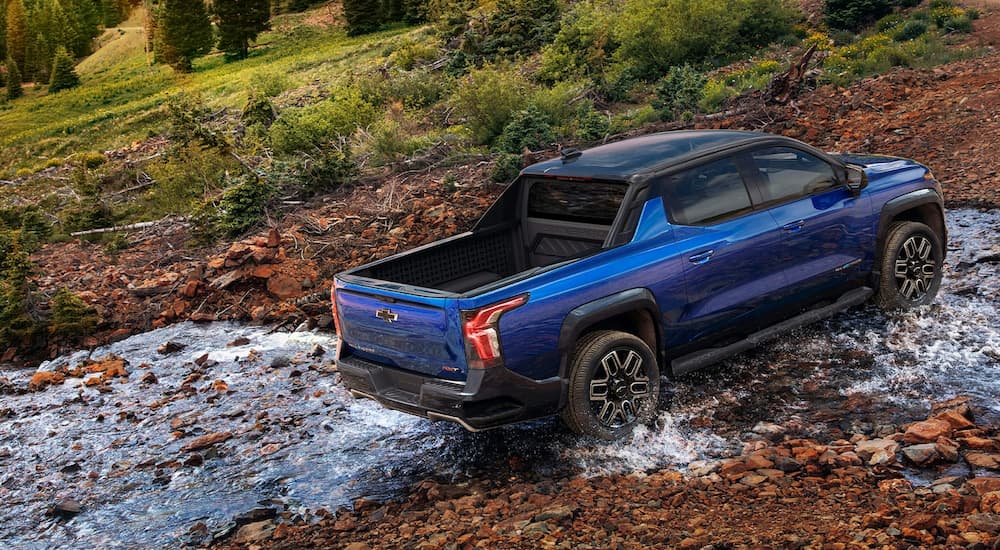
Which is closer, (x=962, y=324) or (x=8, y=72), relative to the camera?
(x=962, y=324)

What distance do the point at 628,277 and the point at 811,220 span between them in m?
1.77

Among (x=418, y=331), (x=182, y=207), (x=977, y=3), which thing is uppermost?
(x=977, y=3)

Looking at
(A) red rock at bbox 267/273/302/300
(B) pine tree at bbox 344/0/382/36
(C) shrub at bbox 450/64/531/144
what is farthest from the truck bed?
(B) pine tree at bbox 344/0/382/36

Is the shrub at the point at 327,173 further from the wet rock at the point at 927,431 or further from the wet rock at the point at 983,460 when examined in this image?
the wet rock at the point at 983,460

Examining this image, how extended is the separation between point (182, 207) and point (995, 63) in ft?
44.5

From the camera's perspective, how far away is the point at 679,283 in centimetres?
645

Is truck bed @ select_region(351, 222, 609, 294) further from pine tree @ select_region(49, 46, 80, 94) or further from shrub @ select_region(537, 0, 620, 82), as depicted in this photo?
pine tree @ select_region(49, 46, 80, 94)

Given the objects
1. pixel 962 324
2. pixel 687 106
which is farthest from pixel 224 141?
pixel 962 324

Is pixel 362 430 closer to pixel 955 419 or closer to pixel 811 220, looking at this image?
pixel 811 220

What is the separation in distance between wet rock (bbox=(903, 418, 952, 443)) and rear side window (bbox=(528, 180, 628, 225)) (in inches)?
90.2

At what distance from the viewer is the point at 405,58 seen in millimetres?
30312

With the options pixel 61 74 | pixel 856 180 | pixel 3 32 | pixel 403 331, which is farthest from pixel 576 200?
pixel 3 32

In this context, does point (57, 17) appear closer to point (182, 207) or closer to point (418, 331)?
point (182, 207)

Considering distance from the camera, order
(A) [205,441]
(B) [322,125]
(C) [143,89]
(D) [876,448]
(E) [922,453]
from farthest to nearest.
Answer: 1. (C) [143,89]
2. (B) [322,125]
3. (A) [205,441]
4. (D) [876,448]
5. (E) [922,453]
